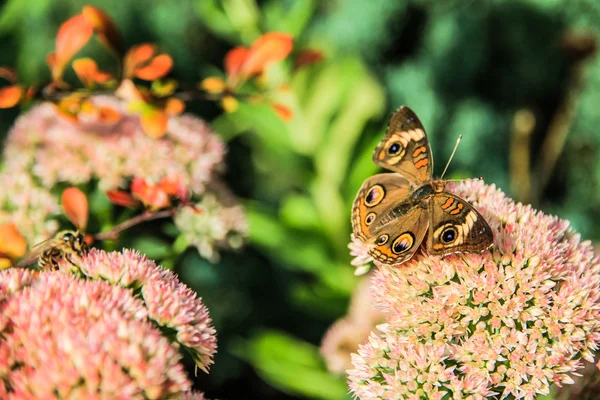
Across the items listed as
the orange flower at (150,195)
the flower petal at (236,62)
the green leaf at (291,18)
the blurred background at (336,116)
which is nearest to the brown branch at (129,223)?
the orange flower at (150,195)

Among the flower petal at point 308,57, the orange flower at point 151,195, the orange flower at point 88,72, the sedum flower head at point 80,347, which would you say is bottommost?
the sedum flower head at point 80,347

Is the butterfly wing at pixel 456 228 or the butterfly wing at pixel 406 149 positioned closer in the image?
the butterfly wing at pixel 456 228

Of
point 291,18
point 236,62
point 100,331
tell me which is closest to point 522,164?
point 291,18

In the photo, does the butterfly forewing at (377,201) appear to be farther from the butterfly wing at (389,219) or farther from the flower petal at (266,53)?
the flower petal at (266,53)

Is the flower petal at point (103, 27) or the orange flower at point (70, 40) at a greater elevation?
the flower petal at point (103, 27)

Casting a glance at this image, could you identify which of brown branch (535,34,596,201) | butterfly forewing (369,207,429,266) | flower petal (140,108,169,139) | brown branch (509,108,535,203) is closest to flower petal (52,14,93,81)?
flower petal (140,108,169,139)
